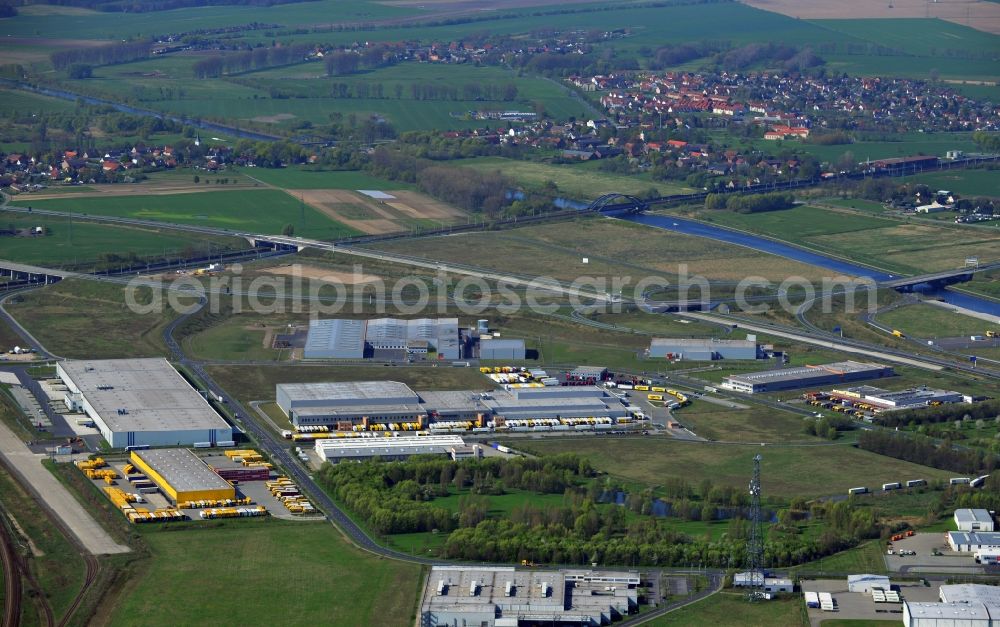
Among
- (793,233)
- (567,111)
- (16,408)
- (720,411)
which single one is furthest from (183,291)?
(567,111)

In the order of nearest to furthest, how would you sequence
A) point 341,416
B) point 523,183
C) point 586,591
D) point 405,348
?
point 586,591, point 341,416, point 405,348, point 523,183

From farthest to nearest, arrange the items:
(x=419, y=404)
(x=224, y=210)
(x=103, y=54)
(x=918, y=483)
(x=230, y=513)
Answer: (x=103, y=54)
(x=224, y=210)
(x=419, y=404)
(x=918, y=483)
(x=230, y=513)

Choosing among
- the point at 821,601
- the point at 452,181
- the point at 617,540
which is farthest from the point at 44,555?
the point at 452,181

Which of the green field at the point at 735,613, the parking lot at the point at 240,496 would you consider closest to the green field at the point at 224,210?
the parking lot at the point at 240,496

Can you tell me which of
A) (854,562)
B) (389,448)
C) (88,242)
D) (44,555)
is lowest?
(88,242)

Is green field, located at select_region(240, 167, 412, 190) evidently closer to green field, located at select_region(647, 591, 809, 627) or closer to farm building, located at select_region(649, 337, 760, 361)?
farm building, located at select_region(649, 337, 760, 361)

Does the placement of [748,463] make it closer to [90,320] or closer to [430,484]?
[430,484]

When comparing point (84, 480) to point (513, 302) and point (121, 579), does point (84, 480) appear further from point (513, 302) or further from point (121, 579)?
point (513, 302)
